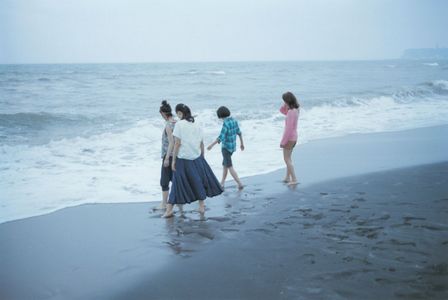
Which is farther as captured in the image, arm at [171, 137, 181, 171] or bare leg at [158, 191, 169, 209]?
bare leg at [158, 191, 169, 209]

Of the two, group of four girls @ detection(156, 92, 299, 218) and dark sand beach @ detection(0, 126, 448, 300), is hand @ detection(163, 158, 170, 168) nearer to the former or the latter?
group of four girls @ detection(156, 92, 299, 218)

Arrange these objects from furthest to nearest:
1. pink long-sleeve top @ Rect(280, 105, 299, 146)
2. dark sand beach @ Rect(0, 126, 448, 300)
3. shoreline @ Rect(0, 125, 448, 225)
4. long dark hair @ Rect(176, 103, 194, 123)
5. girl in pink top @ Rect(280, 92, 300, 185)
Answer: shoreline @ Rect(0, 125, 448, 225) → pink long-sleeve top @ Rect(280, 105, 299, 146) → girl in pink top @ Rect(280, 92, 300, 185) → long dark hair @ Rect(176, 103, 194, 123) → dark sand beach @ Rect(0, 126, 448, 300)

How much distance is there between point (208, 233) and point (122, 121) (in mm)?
12374

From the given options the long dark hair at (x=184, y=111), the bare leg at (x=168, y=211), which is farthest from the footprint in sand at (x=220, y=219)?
the long dark hair at (x=184, y=111)

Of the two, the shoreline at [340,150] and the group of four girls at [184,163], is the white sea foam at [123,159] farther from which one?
the group of four girls at [184,163]

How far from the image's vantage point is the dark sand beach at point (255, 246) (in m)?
3.90

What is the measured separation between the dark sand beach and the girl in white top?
13.7 inches

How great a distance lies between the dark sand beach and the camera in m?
3.90

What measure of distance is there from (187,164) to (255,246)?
68.8 inches

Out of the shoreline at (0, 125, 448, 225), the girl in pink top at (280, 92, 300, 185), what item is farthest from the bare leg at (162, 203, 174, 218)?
the girl in pink top at (280, 92, 300, 185)

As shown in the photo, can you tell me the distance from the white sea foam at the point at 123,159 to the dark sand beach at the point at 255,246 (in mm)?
772

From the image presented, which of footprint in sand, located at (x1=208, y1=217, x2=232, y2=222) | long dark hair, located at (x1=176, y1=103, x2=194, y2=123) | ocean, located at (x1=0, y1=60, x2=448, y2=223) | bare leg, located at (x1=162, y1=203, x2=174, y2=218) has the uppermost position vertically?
long dark hair, located at (x1=176, y1=103, x2=194, y2=123)

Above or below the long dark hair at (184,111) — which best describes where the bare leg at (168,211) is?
below

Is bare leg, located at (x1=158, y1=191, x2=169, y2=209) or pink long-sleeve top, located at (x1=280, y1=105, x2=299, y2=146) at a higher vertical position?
pink long-sleeve top, located at (x1=280, y1=105, x2=299, y2=146)
